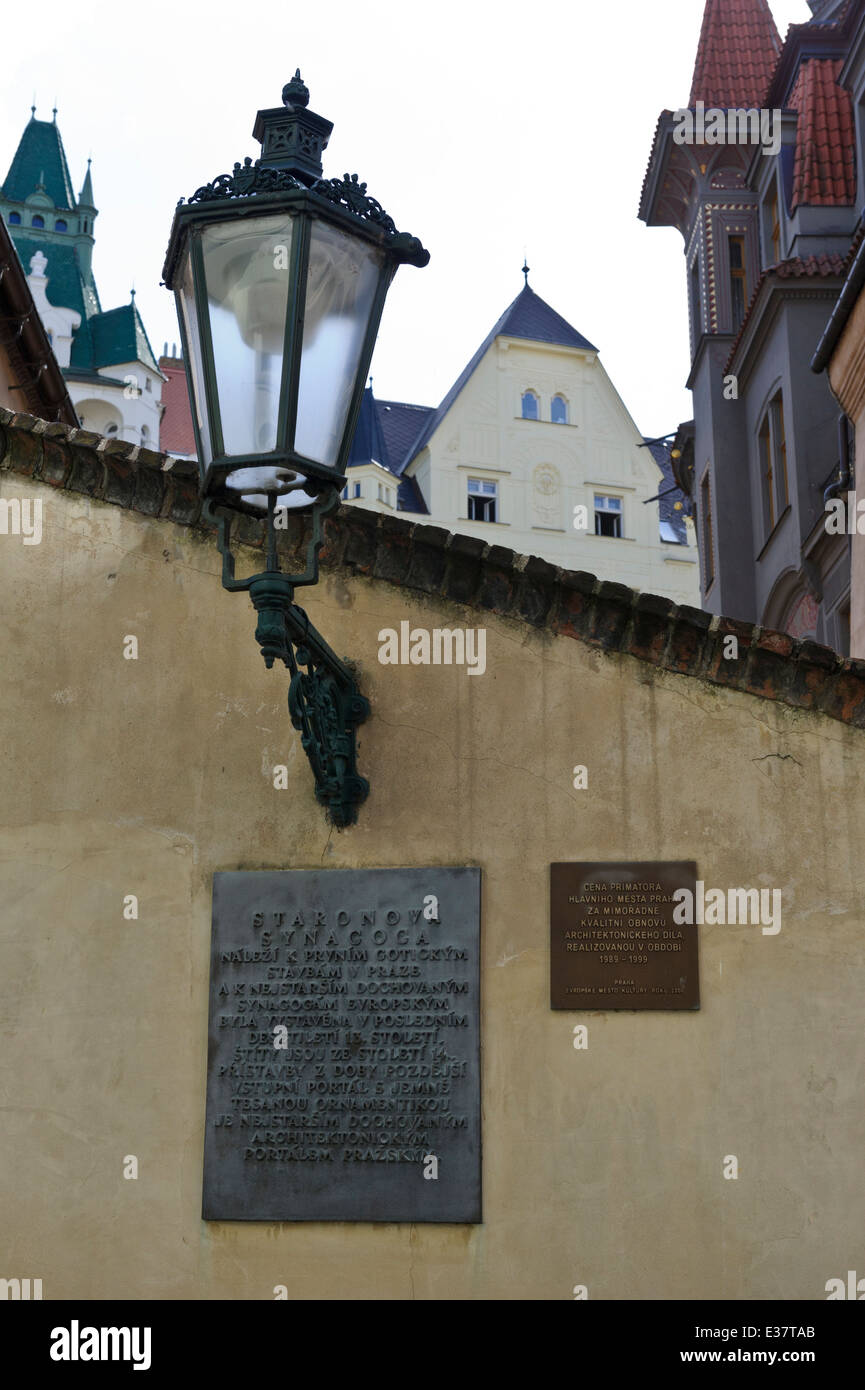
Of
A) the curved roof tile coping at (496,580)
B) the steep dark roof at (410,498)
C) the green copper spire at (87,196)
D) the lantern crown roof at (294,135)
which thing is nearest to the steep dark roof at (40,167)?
A: the green copper spire at (87,196)

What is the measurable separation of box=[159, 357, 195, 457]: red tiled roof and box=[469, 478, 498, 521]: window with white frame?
2021cm

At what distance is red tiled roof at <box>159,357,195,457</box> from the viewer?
68688mm

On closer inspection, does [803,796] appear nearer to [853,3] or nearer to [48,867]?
[48,867]

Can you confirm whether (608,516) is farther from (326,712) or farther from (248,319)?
(248,319)

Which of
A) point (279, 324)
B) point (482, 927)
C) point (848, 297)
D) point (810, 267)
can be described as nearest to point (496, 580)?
point (482, 927)

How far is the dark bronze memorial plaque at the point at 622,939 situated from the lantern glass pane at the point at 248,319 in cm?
234

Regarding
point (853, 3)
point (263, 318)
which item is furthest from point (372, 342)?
point (853, 3)

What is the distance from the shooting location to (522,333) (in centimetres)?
5000

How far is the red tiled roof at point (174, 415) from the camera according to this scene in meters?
68.7

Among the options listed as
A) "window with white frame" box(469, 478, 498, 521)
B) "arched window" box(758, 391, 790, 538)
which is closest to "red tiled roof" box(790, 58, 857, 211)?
"arched window" box(758, 391, 790, 538)

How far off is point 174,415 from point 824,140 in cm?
5569

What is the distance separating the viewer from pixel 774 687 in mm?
6820

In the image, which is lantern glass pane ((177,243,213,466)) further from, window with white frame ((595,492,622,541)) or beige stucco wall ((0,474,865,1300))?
window with white frame ((595,492,622,541))

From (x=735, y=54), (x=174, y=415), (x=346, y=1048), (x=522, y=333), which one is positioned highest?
(x=174, y=415)
